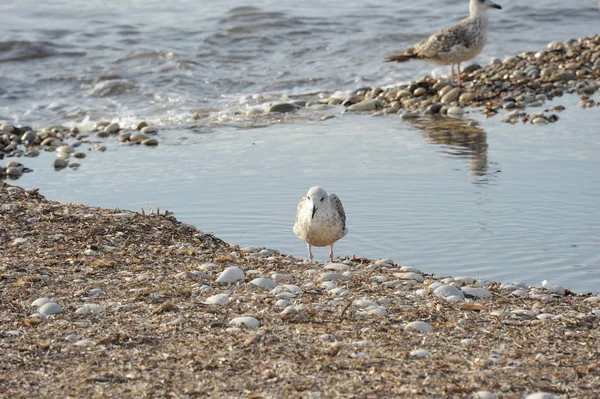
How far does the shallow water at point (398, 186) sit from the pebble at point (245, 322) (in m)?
2.20

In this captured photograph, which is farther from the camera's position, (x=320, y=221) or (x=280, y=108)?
(x=280, y=108)

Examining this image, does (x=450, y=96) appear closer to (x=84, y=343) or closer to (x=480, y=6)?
(x=480, y=6)

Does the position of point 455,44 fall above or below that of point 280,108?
above

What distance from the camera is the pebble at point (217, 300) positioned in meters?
5.44

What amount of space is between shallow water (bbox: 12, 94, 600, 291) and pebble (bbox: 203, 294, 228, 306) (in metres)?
1.99

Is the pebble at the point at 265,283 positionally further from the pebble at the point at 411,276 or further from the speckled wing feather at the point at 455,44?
the speckled wing feather at the point at 455,44

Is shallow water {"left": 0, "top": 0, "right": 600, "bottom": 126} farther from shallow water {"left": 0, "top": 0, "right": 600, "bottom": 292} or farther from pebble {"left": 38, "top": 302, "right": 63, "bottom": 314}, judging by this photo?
pebble {"left": 38, "top": 302, "right": 63, "bottom": 314}

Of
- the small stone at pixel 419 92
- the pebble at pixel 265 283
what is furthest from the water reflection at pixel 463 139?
the pebble at pixel 265 283

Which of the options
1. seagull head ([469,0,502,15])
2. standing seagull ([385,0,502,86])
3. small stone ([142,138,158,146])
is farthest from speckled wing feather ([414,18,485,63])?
small stone ([142,138,158,146])

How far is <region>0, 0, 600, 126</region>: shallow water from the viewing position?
1561cm

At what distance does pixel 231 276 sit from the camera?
19.6ft

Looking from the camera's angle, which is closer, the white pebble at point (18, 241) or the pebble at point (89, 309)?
the pebble at point (89, 309)

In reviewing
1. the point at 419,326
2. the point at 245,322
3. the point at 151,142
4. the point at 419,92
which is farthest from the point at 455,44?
the point at 245,322

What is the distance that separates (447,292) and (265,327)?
1.34 meters
